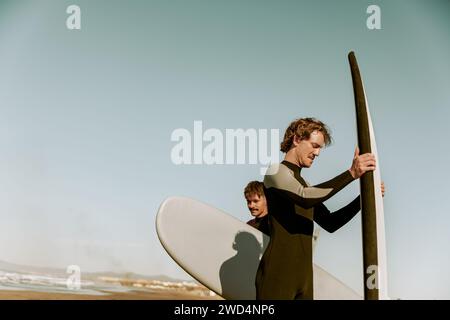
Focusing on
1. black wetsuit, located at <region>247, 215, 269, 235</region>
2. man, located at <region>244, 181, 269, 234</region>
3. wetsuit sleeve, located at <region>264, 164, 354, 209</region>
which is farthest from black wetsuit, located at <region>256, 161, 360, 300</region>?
man, located at <region>244, 181, 269, 234</region>

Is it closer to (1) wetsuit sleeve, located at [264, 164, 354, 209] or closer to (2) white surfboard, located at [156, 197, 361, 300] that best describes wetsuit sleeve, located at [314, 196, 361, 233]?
(1) wetsuit sleeve, located at [264, 164, 354, 209]

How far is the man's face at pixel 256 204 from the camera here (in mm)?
3029

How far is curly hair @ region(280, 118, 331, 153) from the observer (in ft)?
6.07

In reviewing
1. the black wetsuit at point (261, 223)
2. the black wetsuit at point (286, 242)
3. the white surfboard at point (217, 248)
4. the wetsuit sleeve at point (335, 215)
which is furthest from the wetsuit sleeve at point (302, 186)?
the white surfboard at point (217, 248)

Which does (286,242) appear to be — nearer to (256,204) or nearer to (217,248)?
(256,204)

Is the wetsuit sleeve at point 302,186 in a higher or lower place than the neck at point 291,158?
lower

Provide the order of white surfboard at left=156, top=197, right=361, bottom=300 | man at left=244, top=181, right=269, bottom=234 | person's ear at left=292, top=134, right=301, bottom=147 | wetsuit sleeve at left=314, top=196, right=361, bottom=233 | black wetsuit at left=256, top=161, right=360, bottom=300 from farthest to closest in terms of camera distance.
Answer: white surfboard at left=156, top=197, right=361, bottom=300 → man at left=244, top=181, right=269, bottom=234 → wetsuit sleeve at left=314, top=196, right=361, bottom=233 → person's ear at left=292, top=134, right=301, bottom=147 → black wetsuit at left=256, top=161, right=360, bottom=300

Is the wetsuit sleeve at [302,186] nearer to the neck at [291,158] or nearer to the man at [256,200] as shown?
the neck at [291,158]

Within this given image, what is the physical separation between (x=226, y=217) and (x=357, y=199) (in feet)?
5.32

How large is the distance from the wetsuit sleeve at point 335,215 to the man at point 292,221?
18cm

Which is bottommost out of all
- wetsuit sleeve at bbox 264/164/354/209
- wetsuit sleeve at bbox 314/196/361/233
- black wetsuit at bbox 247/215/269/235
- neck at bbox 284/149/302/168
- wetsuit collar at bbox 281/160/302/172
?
black wetsuit at bbox 247/215/269/235

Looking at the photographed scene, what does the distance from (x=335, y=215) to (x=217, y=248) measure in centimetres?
147

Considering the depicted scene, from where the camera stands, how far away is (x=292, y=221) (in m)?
1.82
